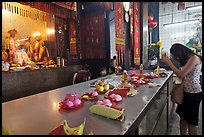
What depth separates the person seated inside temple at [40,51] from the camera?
3.96m

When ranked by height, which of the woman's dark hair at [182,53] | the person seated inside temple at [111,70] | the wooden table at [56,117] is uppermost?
the woman's dark hair at [182,53]

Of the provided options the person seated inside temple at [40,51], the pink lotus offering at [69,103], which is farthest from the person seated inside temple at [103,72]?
the pink lotus offering at [69,103]

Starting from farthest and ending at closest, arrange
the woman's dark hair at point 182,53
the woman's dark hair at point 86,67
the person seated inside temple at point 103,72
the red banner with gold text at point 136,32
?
the red banner with gold text at point 136,32
the woman's dark hair at point 86,67
the person seated inside temple at point 103,72
the woman's dark hair at point 182,53

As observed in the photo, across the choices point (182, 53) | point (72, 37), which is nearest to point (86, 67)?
point (72, 37)

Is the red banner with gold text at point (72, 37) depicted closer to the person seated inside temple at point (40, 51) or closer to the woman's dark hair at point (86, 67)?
the woman's dark hair at point (86, 67)

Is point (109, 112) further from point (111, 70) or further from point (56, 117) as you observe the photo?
point (111, 70)

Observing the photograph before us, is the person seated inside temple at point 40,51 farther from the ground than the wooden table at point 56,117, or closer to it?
farther from the ground

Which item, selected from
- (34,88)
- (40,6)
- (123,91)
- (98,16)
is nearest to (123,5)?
(98,16)

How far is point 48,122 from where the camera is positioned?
0.84 m

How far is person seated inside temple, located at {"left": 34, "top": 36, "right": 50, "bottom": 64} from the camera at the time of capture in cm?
396

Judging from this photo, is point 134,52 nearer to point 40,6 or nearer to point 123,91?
point 40,6

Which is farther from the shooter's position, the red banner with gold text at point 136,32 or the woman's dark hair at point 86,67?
the red banner with gold text at point 136,32

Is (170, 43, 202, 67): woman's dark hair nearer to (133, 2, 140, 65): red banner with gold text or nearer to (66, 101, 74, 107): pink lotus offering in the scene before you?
(66, 101, 74, 107): pink lotus offering

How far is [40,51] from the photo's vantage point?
4.00 metres
